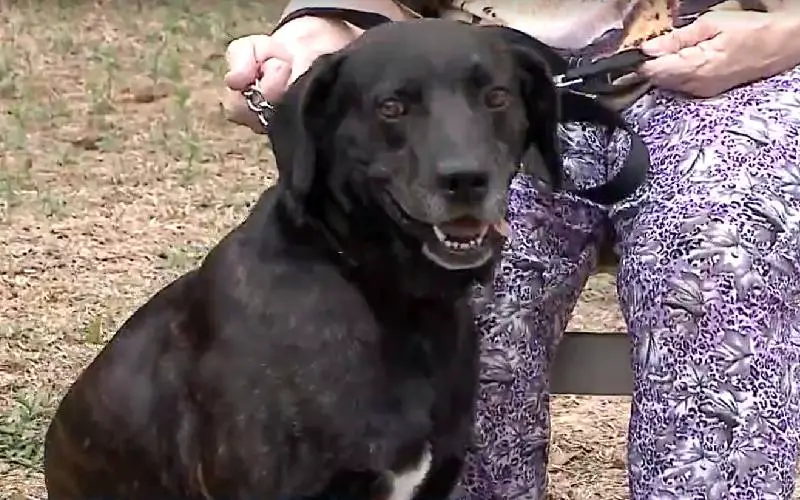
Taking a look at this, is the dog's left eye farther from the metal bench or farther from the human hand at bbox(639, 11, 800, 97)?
the metal bench

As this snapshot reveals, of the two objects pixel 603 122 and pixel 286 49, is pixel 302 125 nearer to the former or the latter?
pixel 286 49

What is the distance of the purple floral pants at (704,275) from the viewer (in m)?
1.86

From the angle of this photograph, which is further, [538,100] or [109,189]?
[109,189]

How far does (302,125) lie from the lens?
1.68 metres

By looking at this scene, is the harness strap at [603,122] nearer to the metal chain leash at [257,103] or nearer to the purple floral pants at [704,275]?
the purple floral pants at [704,275]

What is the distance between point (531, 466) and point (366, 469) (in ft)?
1.70

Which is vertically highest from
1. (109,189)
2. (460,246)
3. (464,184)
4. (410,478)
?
(464,184)

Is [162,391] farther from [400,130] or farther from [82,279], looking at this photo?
[82,279]

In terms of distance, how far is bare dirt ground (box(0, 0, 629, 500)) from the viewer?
2951 millimetres

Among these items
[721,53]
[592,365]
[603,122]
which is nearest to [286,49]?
[603,122]

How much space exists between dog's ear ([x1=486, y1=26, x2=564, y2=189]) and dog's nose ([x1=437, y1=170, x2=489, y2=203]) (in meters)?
0.23

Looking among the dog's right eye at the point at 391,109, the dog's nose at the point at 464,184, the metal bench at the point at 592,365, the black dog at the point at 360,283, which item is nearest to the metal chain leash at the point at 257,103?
the black dog at the point at 360,283

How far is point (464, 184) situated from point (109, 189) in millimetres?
2858

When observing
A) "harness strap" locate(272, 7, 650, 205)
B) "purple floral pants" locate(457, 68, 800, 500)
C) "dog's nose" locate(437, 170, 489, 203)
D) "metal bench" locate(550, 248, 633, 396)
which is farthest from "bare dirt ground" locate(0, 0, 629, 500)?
"dog's nose" locate(437, 170, 489, 203)
